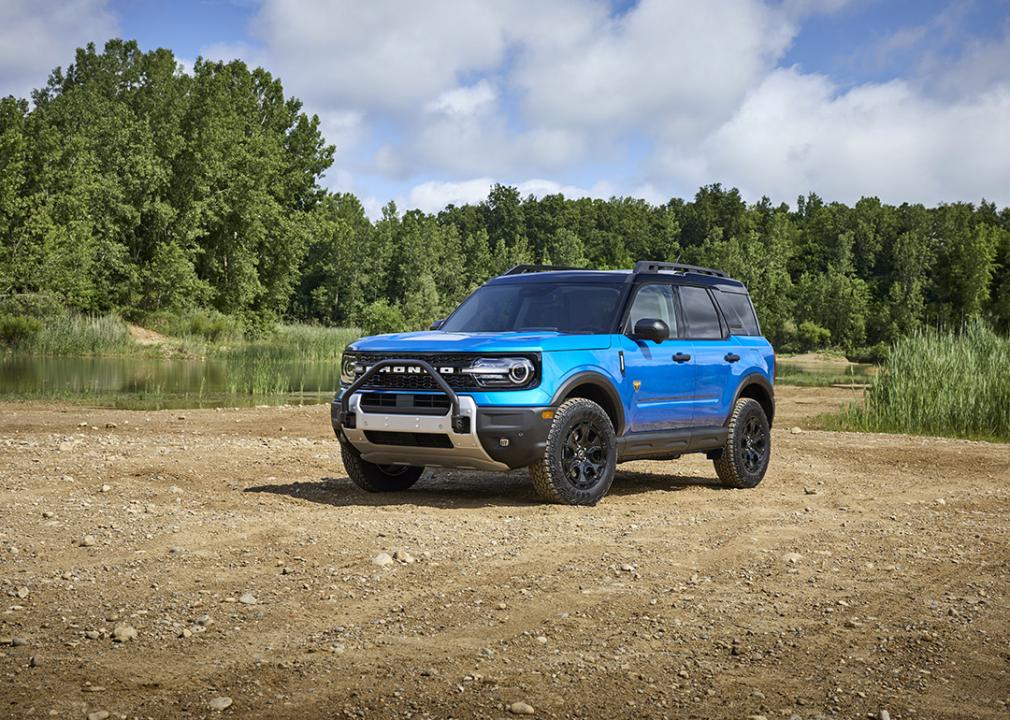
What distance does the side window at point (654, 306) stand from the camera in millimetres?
11334

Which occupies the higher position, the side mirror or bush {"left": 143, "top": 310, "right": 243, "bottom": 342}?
bush {"left": 143, "top": 310, "right": 243, "bottom": 342}

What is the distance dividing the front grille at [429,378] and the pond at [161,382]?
1649 centimetres

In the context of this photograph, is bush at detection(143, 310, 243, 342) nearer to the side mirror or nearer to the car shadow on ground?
the car shadow on ground

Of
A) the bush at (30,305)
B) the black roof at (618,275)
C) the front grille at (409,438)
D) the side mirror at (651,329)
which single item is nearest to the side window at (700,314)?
the black roof at (618,275)

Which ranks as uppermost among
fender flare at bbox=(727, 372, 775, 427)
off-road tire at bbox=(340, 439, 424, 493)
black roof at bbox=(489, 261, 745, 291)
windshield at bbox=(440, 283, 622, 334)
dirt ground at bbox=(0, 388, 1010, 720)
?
black roof at bbox=(489, 261, 745, 291)

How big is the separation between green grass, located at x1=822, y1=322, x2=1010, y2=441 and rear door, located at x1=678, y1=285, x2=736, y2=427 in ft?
31.3

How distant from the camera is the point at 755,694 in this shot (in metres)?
5.20

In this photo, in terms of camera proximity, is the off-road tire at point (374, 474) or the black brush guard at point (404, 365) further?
the off-road tire at point (374, 474)

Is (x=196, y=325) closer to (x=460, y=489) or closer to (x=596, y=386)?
(x=460, y=489)

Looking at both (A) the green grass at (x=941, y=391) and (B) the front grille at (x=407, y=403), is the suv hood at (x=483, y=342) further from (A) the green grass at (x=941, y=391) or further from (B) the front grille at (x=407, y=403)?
(A) the green grass at (x=941, y=391)

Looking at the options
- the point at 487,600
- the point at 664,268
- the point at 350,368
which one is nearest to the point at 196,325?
the point at 664,268

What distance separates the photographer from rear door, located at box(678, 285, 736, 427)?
11.9 m

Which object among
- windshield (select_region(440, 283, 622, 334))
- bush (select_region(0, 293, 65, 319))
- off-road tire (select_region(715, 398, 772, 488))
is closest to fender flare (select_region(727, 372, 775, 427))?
off-road tire (select_region(715, 398, 772, 488))

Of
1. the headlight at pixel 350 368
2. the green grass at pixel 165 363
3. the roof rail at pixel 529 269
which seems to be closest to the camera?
the headlight at pixel 350 368
